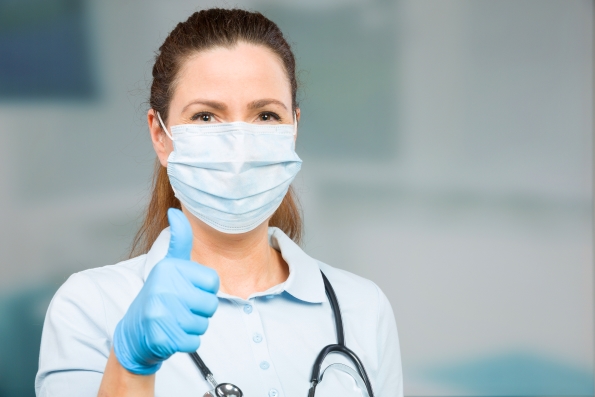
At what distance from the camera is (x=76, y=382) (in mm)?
1058

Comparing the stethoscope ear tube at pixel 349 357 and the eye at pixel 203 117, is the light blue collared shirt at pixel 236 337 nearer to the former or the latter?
the stethoscope ear tube at pixel 349 357

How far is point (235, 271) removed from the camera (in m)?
1.26

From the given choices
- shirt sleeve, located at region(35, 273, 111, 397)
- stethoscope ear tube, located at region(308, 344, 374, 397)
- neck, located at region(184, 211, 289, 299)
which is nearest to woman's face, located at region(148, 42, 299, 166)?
neck, located at region(184, 211, 289, 299)

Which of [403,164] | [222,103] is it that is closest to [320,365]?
[222,103]

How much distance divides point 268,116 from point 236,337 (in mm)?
401

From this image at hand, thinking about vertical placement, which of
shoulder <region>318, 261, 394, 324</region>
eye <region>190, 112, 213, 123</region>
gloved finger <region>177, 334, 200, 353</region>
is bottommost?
shoulder <region>318, 261, 394, 324</region>

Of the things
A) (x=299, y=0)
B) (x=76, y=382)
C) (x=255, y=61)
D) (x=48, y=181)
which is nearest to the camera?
(x=76, y=382)

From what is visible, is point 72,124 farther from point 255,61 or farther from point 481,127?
point 481,127

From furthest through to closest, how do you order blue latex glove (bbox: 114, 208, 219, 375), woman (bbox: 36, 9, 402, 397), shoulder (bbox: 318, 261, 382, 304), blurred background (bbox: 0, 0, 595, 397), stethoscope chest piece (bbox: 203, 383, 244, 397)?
blurred background (bbox: 0, 0, 595, 397)
shoulder (bbox: 318, 261, 382, 304)
woman (bbox: 36, 9, 402, 397)
stethoscope chest piece (bbox: 203, 383, 244, 397)
blue latex glove (bbox: 114, 208, 219, 375)

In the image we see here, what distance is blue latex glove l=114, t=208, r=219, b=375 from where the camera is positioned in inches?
32.2

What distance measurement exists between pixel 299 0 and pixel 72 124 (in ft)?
2.61

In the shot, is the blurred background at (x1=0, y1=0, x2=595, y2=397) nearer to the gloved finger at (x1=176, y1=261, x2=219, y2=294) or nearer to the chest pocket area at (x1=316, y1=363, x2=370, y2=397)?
the chest pocket area at (x1=316, y1=363, x2=370, y2=397)

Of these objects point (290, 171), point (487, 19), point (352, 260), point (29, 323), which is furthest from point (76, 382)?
point (487, 19)

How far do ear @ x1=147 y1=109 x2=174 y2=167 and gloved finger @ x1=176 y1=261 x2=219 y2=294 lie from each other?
46 cm
